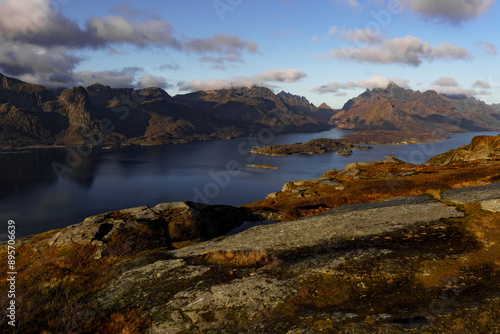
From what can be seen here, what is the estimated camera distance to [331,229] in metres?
23.2

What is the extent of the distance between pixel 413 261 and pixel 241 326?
973 cm

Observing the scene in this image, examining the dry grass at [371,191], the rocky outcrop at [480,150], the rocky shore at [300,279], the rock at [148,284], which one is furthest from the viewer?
the rocky outcrop at [480,150]

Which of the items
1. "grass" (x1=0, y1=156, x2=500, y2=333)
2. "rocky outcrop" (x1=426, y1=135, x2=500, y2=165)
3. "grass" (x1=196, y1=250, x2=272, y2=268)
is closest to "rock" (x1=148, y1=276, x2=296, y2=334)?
"grass" (x1=0, y1=156, x2=500, y2=333)

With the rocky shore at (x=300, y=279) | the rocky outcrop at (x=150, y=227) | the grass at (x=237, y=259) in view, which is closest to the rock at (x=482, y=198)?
the rocky shore at (x=300, y=279)

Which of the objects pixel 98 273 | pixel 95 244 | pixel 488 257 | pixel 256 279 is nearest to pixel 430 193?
pixel 488 257

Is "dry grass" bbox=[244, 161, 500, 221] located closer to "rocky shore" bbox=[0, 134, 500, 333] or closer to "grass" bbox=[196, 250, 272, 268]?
"rocky shore" bbox=[0, 134, 500, 333]

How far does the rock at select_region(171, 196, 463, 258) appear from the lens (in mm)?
21281

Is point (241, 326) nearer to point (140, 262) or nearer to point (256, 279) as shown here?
point (256, 279)

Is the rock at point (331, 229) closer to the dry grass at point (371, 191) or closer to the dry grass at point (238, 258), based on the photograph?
the dry grass at point (238, 258)

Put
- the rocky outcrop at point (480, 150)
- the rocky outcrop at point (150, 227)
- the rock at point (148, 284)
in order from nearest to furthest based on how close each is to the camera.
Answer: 1. the rock at point (148, 284)
2. the rocky outcrop at point (150, 227)
3. the rocky outcrop at point (480, 150)

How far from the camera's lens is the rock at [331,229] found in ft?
A: 69.8

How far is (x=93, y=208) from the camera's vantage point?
148625 mm

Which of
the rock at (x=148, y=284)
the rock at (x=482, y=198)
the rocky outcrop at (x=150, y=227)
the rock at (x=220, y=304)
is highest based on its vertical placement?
the rock at (x=482, y=198)

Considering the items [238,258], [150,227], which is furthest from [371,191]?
[238,258]
